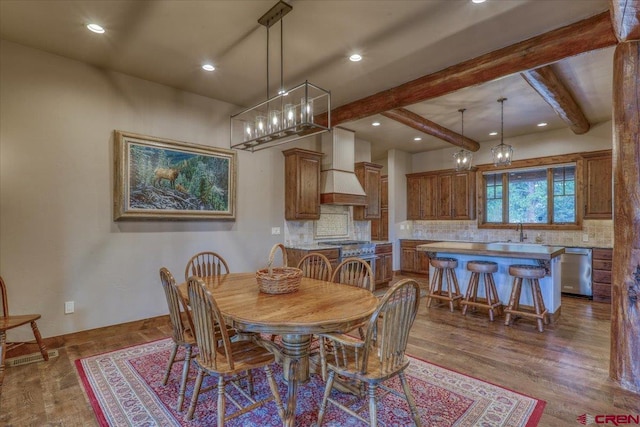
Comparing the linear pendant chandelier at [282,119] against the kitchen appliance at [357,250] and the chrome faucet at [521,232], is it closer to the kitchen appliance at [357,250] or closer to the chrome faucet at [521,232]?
the kitchen appliance at [357,250]

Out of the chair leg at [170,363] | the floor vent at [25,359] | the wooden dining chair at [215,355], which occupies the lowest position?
the floor vent at [25,359]

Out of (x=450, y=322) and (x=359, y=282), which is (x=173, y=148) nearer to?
(x=359, y=282)

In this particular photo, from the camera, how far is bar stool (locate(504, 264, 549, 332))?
12.1ft

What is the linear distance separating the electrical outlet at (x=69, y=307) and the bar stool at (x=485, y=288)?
4.57m

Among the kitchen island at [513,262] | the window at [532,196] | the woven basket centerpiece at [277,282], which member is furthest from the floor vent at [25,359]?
the window at [532,196]

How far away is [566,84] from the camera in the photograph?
3.90 metres

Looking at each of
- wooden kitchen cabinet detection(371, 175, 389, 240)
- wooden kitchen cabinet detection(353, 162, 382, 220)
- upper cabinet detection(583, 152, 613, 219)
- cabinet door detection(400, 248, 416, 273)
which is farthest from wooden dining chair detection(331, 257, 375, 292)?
upper cabinet detection(583, 152, 613, 219)

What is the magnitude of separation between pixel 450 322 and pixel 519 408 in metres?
1.84

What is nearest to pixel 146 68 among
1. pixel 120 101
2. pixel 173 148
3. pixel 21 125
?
pixel 120 101

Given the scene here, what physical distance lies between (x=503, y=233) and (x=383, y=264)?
104 inches

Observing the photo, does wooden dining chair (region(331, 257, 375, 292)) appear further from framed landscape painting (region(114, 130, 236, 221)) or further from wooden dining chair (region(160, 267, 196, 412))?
framed landscape painting (region(114, 130, 236, 221))

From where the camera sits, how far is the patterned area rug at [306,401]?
2.03 m

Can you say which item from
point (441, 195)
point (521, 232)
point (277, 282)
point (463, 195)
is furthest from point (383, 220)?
point (277, 282)

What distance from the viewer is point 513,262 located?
425 centimetres
